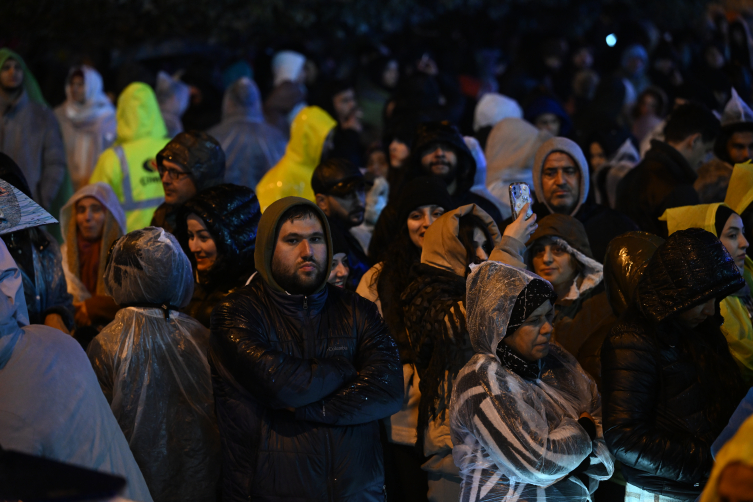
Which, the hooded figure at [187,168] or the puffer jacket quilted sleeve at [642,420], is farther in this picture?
the hooded figure at [187,168]

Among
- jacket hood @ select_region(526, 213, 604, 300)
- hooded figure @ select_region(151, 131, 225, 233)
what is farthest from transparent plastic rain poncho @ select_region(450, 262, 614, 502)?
hooded figure @ select_region(151, 131, 225, 233)

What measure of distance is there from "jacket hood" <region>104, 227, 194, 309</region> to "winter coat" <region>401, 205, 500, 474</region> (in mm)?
1136

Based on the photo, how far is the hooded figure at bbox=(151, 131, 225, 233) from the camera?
5.74 metres

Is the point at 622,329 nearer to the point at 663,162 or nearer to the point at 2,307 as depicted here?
the point at 2,307

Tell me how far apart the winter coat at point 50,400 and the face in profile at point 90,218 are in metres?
3.06

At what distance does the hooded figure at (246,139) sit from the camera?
27.1 feet

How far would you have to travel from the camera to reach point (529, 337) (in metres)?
3.38

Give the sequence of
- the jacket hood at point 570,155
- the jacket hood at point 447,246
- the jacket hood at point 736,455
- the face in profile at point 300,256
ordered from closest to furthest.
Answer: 1. the jacket hood at point 736,455
2. the face in profile at point 300,256
3. the jacket hood at point 447,246
4. the jacket hood at point 570,155

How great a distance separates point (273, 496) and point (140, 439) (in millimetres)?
812

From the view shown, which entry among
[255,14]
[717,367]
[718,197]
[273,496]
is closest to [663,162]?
[718,197]

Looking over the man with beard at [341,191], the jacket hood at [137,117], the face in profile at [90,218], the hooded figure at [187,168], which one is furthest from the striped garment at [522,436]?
the jacket hood at [137,117]

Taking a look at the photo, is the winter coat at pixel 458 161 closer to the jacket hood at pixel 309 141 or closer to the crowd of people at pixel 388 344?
the crowd of people at pixel 388 344

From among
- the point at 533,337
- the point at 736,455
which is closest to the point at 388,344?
the point at 533,337

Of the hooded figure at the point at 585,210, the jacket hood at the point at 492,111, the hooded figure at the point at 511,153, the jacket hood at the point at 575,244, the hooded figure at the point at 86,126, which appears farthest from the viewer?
the hooded figure at the point at 86,126
